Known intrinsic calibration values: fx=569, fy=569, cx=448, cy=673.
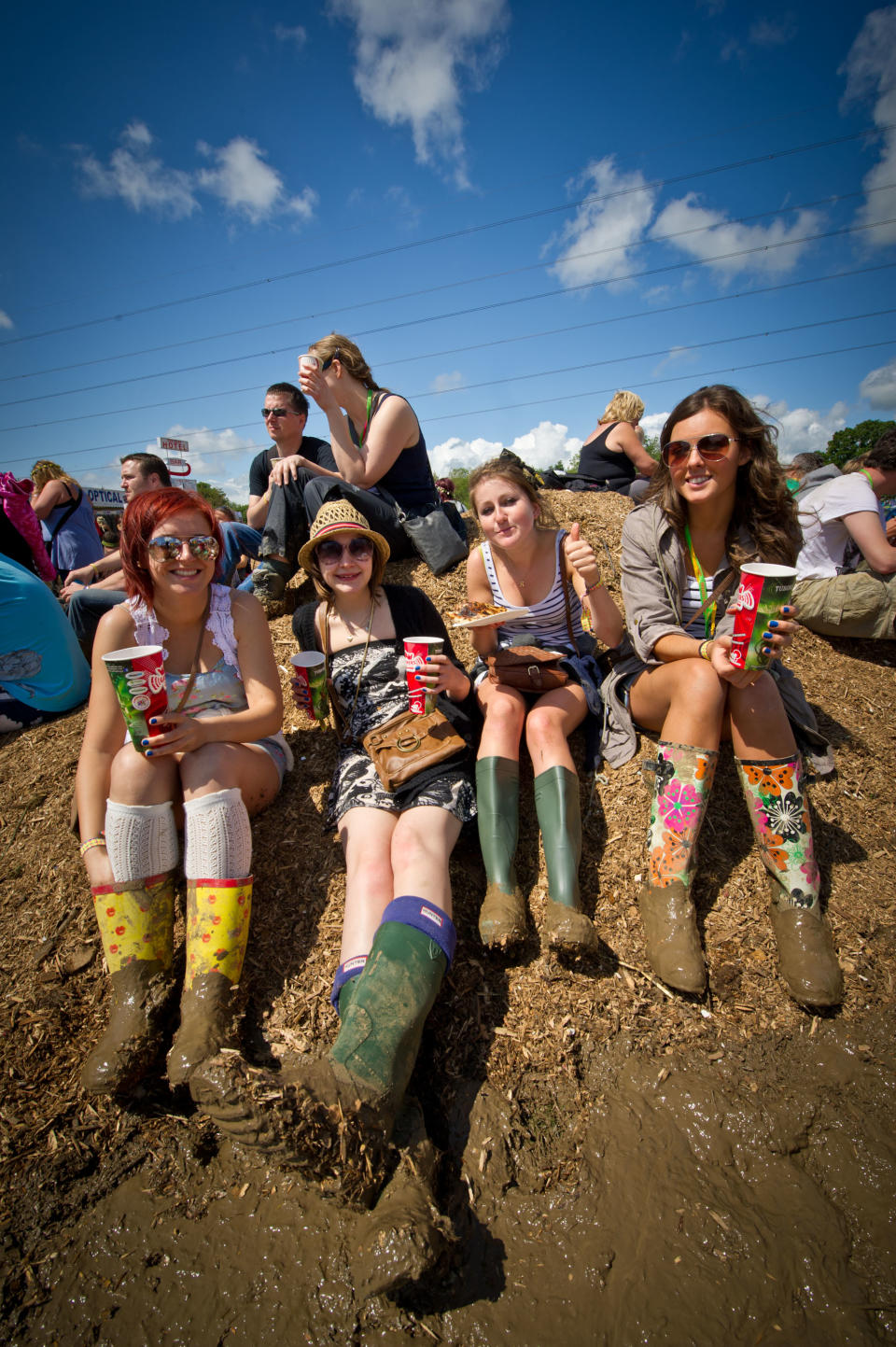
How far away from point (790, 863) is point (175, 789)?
2533 mm

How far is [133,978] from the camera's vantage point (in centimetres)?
207

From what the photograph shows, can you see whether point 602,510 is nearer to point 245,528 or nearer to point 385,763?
point 245,528

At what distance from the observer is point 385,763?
8.07 ft

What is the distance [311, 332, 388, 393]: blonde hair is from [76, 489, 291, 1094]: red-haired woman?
5.92 feet

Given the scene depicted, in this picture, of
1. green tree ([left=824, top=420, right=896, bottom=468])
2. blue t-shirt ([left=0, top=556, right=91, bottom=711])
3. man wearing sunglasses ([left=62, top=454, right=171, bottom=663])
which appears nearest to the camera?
blue t-shirt ([left=0, top=556, right=91, bottom=711])

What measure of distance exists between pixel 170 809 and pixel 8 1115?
115 cm

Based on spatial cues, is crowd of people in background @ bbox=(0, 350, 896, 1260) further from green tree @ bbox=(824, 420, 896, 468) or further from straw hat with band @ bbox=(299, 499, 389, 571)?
green tree @ bbox=(824, 420, 896, 468)

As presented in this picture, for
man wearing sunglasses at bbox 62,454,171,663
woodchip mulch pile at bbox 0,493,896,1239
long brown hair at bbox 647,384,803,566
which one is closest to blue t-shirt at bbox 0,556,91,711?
man wearing sunglasses at bbox 62,454,171,663

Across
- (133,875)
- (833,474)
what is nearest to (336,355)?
(133,875)

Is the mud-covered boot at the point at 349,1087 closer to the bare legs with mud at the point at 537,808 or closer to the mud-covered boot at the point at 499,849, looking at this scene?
the mud-covered boot at the point at 499,849

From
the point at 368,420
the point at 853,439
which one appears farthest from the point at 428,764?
the point at 853,439

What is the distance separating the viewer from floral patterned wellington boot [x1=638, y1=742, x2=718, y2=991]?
2197mm

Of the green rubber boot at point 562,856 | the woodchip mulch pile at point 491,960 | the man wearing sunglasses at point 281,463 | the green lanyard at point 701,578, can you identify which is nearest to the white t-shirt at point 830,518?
the woodchip mulch pile at point 491,960

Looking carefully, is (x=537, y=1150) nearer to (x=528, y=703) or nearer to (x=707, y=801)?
(x=707, y=801)
